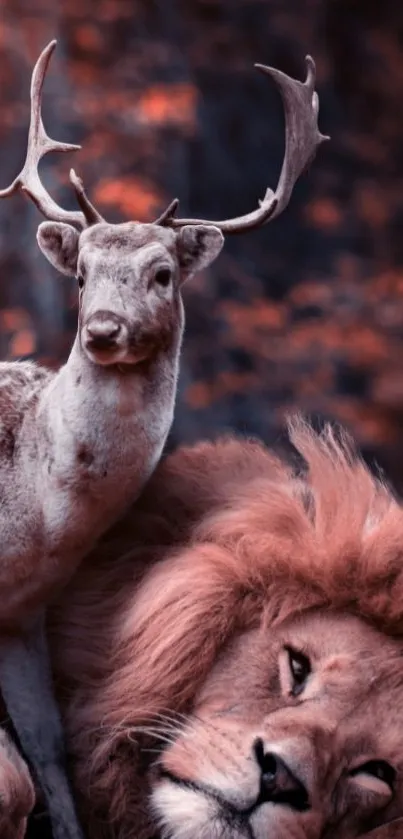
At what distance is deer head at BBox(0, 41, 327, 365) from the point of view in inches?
24.2

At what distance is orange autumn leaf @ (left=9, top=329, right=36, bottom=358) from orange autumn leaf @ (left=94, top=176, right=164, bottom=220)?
14 centimetres

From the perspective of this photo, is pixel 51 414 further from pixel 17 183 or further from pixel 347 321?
pixel 347 321

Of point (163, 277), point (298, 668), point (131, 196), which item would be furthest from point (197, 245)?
point (131, 196)

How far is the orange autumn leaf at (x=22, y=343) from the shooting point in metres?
1.11

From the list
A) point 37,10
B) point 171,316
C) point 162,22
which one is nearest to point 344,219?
point 162,22

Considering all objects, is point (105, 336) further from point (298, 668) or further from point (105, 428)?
point (298, 668)

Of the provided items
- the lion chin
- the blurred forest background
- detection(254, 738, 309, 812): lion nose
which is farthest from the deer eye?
the blurred forest background

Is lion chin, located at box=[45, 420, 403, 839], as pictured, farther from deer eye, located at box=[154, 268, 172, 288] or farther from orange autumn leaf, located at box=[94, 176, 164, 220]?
orange autumn leaf, located at box=[94, 176, 164, 220]

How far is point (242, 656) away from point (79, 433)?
159mm

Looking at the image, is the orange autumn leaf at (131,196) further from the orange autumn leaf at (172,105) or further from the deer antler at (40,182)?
the deer antler at (40,182)

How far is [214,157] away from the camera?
1.10 m

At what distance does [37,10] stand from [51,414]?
595mm

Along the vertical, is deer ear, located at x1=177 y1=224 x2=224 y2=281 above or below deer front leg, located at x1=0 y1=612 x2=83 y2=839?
above

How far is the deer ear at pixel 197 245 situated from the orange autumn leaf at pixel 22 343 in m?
0.44
